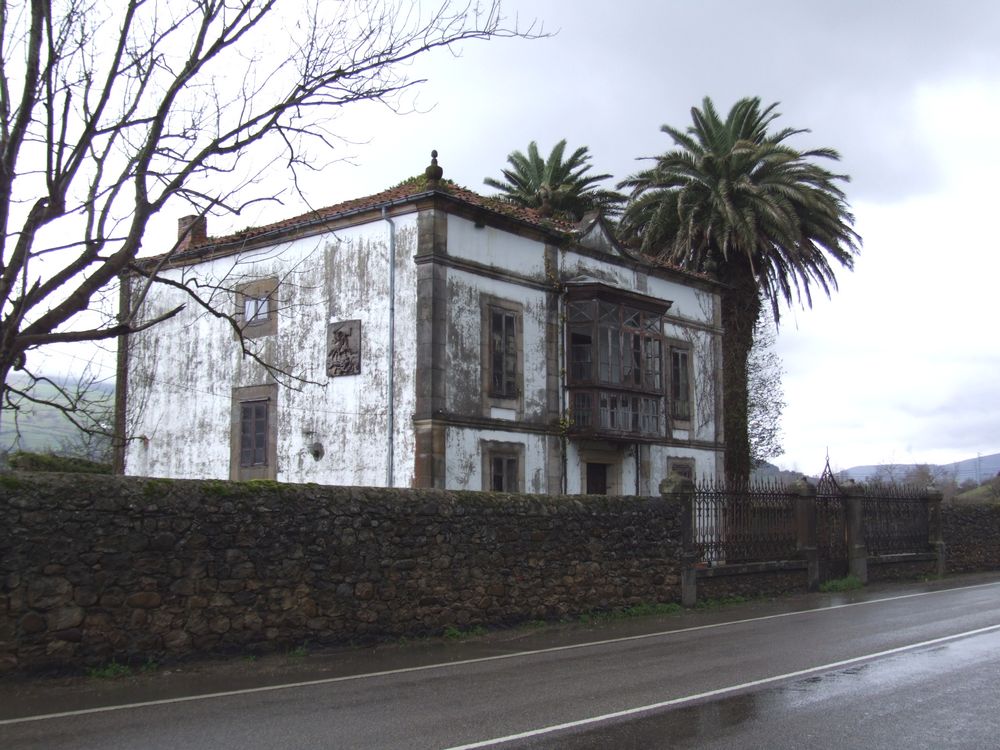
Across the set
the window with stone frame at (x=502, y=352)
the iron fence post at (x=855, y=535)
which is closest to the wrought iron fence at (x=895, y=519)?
the iron fence post at (x=855, y=535)

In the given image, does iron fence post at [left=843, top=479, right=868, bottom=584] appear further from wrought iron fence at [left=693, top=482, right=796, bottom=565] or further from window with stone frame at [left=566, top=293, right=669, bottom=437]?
window with stone frame at [left=566, top=293, right=669, bottom=437]

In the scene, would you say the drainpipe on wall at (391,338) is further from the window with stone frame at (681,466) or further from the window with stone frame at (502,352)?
the window with stone frame at (681,466)

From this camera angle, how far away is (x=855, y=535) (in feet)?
80.3

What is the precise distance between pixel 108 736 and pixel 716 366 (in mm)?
25198

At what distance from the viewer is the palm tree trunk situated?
32.6 m

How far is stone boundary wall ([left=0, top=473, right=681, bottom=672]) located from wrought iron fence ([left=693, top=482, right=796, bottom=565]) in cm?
305

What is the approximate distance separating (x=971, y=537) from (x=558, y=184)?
19805mm

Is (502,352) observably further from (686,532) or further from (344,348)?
(686,532)

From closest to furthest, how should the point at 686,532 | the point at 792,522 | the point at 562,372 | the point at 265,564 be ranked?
1. the point at 265,564
2. the point at 686,532
3. the point at 792,522
4. the point at 562,372

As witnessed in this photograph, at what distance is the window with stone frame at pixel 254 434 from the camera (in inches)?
965

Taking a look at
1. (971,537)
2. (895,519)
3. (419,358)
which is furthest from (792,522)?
(971,537)

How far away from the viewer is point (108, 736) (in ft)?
25.8

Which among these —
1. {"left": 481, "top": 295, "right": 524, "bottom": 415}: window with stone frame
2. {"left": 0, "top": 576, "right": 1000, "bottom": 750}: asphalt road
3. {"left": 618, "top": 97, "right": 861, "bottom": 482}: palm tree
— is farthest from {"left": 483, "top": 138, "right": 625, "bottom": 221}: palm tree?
{"left": 0, "top": 576, "right": 1000, "bottom": 750}: asphalt road

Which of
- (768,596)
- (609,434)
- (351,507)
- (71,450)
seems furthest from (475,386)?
(71,450)
